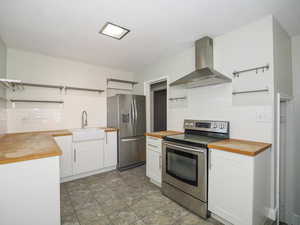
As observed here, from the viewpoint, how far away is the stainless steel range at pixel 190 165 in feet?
5.54

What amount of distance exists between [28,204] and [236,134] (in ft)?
7.88

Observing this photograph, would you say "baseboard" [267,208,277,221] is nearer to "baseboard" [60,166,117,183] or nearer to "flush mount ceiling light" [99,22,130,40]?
"baseboard" [60,166,117,183]

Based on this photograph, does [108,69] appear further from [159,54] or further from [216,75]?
[216,75]

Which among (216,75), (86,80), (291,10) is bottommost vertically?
(216,75)

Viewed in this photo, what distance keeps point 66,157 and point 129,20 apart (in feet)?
8.38

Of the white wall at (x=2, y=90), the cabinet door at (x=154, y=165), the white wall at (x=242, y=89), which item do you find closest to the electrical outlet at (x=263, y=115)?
the white wall at (x=242, y=89)

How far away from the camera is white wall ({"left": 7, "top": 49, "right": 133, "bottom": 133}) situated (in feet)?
8.64

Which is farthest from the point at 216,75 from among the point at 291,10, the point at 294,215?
the point at 294,215

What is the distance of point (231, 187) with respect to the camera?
4.90 ft

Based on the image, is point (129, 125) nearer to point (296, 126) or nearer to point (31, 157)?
point (31, 157)

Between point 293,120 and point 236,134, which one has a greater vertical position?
point 293,120

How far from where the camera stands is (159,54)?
2.90 metres

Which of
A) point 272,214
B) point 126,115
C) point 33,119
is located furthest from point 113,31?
point 272,214

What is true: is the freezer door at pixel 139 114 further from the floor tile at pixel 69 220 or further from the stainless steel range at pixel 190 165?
the floor tile at pixel 69 220
